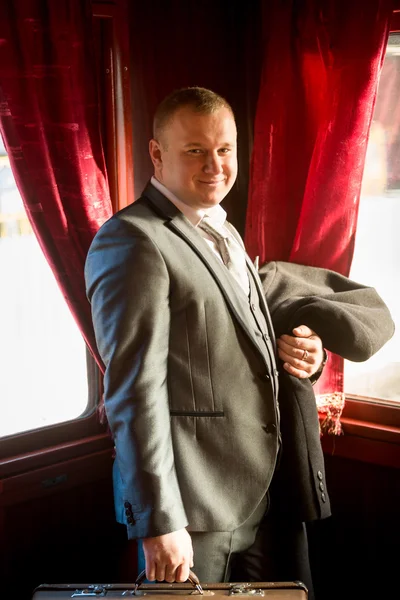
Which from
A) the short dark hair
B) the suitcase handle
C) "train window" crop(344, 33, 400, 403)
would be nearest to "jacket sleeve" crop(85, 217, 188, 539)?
the suitcase handle

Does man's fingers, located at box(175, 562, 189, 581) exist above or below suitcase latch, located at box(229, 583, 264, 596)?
above

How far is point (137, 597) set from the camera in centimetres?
155

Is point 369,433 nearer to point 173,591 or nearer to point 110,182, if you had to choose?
point 173,591

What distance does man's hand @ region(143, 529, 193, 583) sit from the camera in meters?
1.52

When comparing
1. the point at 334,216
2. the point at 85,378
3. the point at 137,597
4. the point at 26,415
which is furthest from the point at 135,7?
the point at 137,597

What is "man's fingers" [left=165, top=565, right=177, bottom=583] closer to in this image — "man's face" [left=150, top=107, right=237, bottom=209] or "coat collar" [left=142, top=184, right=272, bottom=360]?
"coat collar" [left=142, top=184, right=272, bottom=360]

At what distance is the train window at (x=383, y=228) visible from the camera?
2.25 meters

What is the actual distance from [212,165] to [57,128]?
63cm

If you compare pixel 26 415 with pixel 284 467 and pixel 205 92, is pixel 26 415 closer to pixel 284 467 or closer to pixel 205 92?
pixel 284 467

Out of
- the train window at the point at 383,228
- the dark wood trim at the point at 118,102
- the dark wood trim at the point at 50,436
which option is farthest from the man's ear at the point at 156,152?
the dark wood trim at the point at 50,436

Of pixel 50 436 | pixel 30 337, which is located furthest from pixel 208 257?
pixel 50 436

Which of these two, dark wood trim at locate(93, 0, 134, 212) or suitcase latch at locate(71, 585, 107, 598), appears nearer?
suitcase latch at locate(71, 585, 107, 598)

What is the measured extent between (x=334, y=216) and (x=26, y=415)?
1.33 meters

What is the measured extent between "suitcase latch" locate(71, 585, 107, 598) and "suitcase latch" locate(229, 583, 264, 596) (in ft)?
1.08
